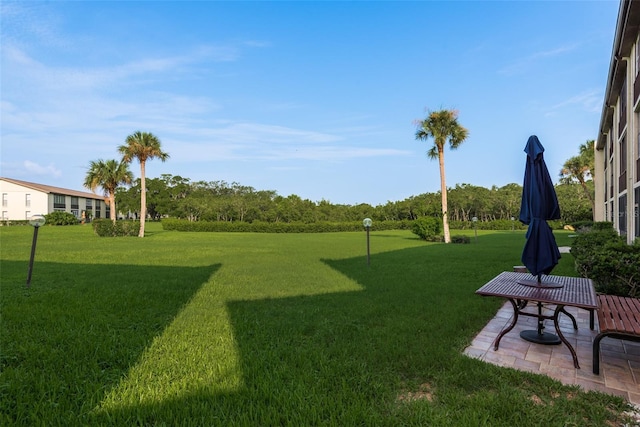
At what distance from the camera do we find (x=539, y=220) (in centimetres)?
374

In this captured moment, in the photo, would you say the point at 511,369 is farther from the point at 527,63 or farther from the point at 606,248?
the point at 527,63

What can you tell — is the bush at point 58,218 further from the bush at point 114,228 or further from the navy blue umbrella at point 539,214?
the navy blue umbrella at point 539,214

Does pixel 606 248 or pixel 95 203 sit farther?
pixel 95 203

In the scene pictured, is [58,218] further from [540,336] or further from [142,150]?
[540,336]

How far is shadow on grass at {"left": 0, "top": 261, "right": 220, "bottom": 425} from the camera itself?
101 inches

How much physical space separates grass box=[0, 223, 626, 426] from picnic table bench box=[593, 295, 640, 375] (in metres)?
0.54

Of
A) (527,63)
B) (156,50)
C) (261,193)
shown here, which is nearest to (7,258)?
(156,50)

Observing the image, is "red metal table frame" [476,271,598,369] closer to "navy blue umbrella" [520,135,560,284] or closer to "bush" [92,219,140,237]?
"navy blue umbrella" [520,135,560,284]

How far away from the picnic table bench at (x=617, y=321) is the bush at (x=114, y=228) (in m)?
29.9

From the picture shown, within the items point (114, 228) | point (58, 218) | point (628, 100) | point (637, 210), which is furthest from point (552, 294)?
point (58, 218)

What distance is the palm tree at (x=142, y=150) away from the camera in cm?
2469

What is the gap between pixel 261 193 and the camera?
69.8 meters

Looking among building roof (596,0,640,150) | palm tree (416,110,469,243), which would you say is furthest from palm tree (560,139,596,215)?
building roof (596,0,640,150)

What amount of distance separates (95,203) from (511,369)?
254 ft
